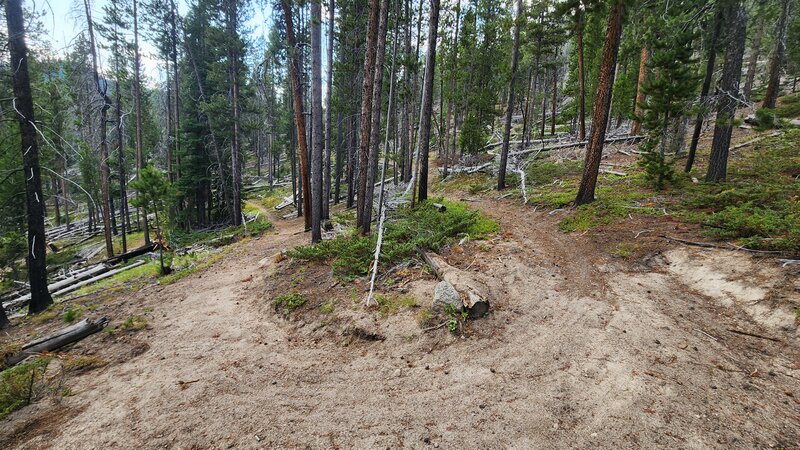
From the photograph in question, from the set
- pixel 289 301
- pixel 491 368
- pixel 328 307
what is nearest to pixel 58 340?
pixel 289 301

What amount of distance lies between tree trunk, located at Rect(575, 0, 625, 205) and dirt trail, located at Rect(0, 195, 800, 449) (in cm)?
417

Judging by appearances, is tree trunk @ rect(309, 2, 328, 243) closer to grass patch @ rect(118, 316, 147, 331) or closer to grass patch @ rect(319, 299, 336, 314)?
grass patch @ rect(319, 299, 336, 314)

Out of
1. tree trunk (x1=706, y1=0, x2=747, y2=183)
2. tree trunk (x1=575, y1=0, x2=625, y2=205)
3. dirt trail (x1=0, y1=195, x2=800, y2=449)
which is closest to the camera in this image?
dirt trail (x1=0, y1=195, x2=800, y2=449)

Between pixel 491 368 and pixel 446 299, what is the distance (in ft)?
4.78

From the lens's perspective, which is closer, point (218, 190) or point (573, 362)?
point (573, 362)

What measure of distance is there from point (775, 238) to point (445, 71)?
23.6 metres

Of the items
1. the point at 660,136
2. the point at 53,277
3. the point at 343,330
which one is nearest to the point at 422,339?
the point at 343,330

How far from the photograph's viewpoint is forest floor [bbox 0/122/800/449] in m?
3.49

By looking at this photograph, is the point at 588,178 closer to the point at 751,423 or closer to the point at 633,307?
the point at 633,307

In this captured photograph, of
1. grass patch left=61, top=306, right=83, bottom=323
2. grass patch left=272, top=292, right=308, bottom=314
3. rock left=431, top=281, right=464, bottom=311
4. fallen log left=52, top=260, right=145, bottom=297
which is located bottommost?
fallen log left=52, top=260, right=145, bottom=297

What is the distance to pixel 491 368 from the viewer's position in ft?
14.8

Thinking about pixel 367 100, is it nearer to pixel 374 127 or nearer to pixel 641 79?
pixel 374 127

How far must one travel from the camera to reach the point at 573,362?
4379 millimetres

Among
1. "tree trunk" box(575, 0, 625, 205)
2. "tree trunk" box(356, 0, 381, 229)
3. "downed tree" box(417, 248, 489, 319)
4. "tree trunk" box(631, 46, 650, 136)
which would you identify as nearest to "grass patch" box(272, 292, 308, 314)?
"downed tree" box(417, 248, 489, 319)
